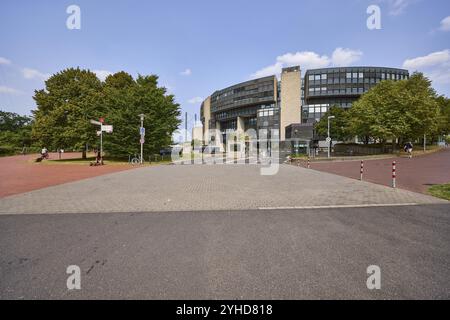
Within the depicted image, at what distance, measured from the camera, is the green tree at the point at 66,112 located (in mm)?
25344

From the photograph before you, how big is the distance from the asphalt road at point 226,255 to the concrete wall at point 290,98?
58.4m

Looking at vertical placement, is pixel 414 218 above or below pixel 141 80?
below

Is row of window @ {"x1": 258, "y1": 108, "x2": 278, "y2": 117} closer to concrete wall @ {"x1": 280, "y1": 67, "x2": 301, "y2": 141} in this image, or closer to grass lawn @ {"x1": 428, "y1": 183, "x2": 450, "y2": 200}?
concrete wall @ {"x1": 280, "y1": 67, "x2": 301, "y2": 141}

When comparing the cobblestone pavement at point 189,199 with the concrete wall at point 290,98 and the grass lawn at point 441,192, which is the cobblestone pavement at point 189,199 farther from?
the concrete wall at point 290,98

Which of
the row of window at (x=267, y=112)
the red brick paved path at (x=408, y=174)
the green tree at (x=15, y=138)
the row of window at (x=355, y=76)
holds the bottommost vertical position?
the red brick paved path at (x=408, y=174)

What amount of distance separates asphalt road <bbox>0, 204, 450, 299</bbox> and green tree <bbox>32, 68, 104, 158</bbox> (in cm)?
2364

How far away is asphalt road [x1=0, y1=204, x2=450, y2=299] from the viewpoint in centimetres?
266

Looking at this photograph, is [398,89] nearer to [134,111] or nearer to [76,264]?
[134,111]

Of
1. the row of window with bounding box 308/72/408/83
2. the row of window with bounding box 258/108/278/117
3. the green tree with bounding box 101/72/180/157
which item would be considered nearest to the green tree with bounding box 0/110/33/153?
the green tree with bounding box 101/72/180/157

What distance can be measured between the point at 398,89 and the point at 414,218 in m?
38.0

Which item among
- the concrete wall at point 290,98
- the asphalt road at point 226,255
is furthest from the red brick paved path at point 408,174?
the concrete wall at point 290,98

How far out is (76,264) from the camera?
3301mm
